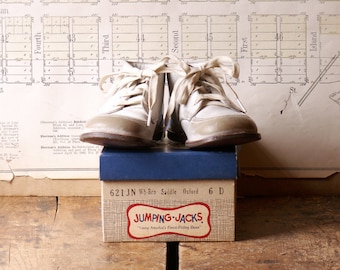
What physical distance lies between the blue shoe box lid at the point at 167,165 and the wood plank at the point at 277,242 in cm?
11

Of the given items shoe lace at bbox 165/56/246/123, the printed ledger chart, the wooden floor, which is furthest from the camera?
the printed ledger chart

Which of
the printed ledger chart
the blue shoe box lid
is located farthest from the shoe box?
the printed ledger chart

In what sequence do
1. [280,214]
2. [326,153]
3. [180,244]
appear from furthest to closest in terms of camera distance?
[326,153] < [280,214] < [180,244]

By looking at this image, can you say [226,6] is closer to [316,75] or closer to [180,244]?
[316,75]

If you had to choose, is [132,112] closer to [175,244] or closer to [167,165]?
[167,165]

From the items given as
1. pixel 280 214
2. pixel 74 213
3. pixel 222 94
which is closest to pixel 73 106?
pixel 74 213

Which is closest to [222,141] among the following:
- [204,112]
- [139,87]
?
[204,112]

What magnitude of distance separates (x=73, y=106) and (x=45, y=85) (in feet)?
0.21

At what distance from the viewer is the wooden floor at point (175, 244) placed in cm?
85

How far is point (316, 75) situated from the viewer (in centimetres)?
114

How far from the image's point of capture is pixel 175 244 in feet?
3.03

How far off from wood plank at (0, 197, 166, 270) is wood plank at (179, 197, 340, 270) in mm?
66

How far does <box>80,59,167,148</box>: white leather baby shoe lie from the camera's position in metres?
0.87

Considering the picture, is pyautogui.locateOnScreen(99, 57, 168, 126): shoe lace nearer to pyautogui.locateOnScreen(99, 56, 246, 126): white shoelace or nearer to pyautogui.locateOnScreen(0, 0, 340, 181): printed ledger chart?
pyautogui.locateOnScreen(99, 56, 246, 126): white shoelace
